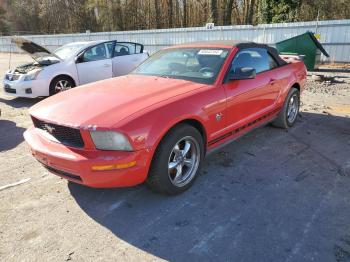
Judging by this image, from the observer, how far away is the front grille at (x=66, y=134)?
3077 mm

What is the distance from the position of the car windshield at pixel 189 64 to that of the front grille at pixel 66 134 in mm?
1599

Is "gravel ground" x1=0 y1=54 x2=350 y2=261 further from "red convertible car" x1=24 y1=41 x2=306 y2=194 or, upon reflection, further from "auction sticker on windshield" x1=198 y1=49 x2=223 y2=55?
"auction sticker on windshield" x1=198 y1=49 x2=223 y2=55

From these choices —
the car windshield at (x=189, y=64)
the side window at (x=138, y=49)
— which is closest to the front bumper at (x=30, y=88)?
the side window at (x=138, y=49)

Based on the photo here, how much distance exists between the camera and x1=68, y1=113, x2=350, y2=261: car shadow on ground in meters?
2.73

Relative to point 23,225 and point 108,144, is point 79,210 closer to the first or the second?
point 23,225

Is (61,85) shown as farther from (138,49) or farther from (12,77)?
(138,49)

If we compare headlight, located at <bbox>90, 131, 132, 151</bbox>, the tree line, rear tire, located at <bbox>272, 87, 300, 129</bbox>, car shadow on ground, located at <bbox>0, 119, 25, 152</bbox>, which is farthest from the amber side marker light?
the tree line

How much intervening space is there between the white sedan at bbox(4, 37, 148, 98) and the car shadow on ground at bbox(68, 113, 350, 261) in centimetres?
484

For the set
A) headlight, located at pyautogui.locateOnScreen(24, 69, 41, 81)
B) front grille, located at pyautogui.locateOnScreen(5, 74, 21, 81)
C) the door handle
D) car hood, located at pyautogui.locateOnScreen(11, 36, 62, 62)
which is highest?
car hood, located at pyautogui.locateOnScreen(11, 36, 62, 62)

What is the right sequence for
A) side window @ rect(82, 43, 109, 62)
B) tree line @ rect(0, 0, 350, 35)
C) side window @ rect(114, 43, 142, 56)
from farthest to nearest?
tree line @ rect(0, 0, 350, 35) → side window @ rect(114, 43, 142, 56) → side window @ rect(82, 43, 109, 62)

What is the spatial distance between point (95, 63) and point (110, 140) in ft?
20.1

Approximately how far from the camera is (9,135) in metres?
5.64

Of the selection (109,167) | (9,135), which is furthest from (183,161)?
(9,135)

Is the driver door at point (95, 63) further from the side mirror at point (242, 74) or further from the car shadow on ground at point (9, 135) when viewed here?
the side mirror at point (242, 74)
